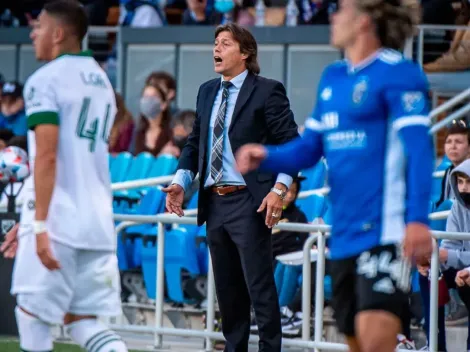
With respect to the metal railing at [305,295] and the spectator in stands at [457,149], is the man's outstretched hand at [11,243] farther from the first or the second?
the spectator in stands at [457,149]

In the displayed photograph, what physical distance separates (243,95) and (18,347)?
108 inches

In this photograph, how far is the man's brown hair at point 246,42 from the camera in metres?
7.65

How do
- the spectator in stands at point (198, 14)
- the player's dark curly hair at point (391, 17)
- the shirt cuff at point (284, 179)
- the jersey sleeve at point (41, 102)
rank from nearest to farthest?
the player's dark curly hair at point (391, 17) → the jersey sleeve at point (41, 102) → the shirt cuff at point (284, 179) → the spectator in stands at point (198, 14)

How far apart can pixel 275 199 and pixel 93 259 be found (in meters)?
1.65

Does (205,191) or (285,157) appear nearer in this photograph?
(285,157)

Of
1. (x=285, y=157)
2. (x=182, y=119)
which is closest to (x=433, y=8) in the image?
(x=182, y=119)

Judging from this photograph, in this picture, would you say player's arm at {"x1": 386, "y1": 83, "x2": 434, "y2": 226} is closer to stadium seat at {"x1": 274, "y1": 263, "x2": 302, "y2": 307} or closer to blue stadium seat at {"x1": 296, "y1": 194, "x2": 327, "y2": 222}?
stadium seat at {"x1": 274, "y1": 263, "x2": 302, "y2": 307}

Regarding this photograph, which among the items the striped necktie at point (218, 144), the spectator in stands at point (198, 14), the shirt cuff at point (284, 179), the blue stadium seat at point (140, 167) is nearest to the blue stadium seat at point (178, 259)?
the blue stadium seat at point (140, 167)

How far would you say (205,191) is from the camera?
7.64 m

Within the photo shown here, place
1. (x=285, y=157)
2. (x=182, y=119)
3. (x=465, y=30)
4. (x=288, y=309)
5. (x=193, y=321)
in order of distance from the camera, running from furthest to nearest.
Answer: (x=465, y=30)
(x=182, y=119)
(x=193, y=321)
(x=288, y=309)
(x=285, y=157)

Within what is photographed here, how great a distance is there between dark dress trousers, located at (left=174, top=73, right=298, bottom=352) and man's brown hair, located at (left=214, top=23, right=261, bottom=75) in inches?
3.2

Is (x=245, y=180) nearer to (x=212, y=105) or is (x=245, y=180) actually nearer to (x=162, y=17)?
(x=212, y=105)

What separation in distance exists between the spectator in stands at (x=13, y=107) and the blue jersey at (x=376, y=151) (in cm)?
992

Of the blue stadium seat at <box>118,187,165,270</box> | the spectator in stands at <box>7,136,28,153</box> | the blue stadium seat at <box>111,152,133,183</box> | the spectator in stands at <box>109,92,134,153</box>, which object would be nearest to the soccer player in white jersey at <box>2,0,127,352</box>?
the blue stadium seat at <box>118,187,165,270</box>
